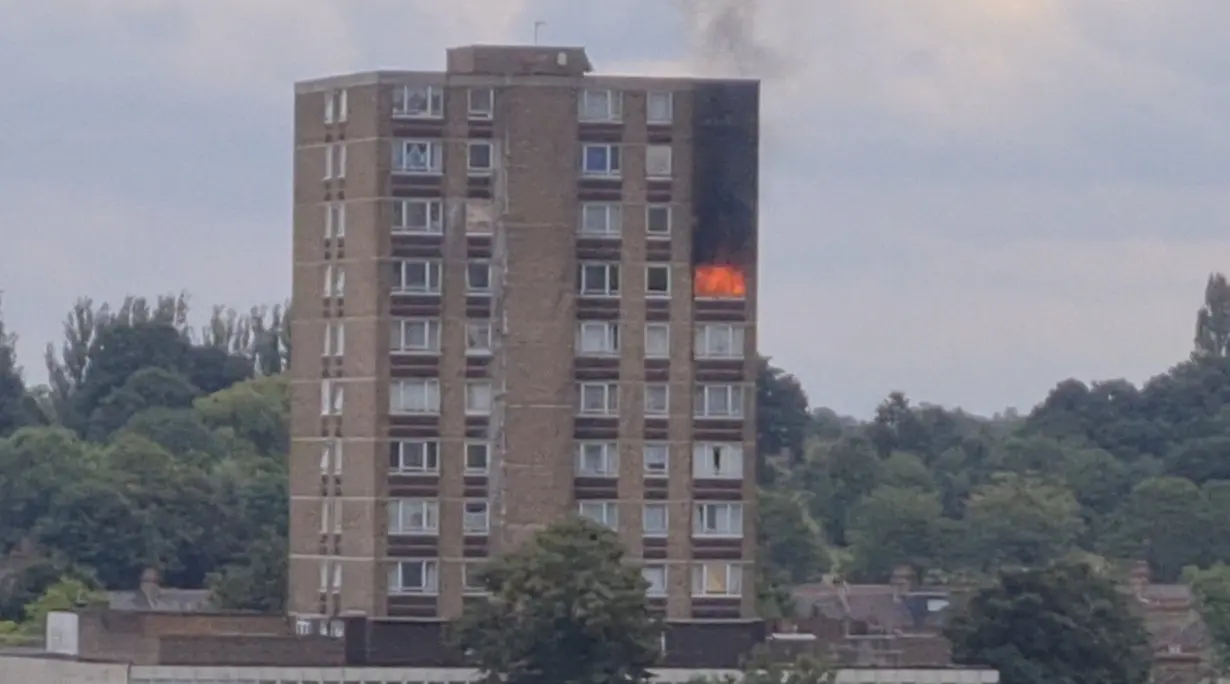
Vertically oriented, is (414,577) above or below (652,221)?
below

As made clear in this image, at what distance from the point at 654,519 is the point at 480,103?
14754mm

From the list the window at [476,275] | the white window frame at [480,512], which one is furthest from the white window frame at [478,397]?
the window at [476,275]

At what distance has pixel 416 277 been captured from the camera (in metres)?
145

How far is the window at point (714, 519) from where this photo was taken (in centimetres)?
14538

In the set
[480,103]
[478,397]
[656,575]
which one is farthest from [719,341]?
[480,103]

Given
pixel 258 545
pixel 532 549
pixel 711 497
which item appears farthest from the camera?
pixel 258 545

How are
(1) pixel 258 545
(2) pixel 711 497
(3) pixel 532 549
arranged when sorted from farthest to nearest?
(1) pixel 258 545
(2) pixel 711 497
(3) pixel 532 549

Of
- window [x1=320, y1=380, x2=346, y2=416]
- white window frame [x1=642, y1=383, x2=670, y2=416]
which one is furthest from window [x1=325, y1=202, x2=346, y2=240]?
white window frame [x1=642, y1=383, x2=670, y2=416]

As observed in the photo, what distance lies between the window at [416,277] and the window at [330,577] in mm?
9344

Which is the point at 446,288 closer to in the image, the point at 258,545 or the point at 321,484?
the point at 321,484

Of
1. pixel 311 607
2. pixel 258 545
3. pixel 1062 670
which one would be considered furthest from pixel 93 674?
pixel 258 545

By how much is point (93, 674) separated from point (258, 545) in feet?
162

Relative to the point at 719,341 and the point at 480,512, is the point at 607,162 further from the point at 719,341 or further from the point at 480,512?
the point at 480,512

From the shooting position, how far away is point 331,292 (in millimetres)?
146875
